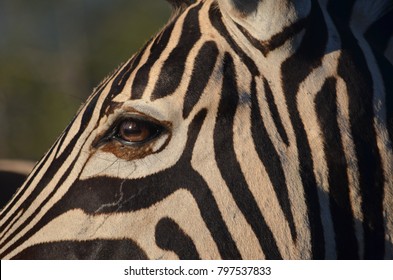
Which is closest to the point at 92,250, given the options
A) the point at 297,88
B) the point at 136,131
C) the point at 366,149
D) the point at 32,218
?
the point at 32,218

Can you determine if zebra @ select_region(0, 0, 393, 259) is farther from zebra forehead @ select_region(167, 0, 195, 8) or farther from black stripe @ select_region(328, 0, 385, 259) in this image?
zebra forehead @ select_region(167, 0, 195, 8)

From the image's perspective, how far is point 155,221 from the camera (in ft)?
9.59

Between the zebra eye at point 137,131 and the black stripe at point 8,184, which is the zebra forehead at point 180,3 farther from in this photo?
the black stripe at point 8,184

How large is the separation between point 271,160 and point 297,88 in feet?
0.89

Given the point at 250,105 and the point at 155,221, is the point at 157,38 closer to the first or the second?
the point at 250,105

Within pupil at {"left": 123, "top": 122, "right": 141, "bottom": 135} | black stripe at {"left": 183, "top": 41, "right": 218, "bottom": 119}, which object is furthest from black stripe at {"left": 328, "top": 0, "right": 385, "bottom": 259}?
pupil at {"left": 123, "top": 122, "right": 141, "bottom": 135}

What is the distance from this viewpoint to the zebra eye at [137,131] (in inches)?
116

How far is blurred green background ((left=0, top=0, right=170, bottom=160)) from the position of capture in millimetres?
16797

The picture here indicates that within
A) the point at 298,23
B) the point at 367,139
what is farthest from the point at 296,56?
the point at 367,139

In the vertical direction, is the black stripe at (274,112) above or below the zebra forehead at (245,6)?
below

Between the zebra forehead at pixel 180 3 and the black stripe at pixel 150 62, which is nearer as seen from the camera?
the black stripe at pixel 150 62

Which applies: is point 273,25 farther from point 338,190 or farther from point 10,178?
point 10,178

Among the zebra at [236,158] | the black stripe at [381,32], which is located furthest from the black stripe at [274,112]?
the black stripe at [381,32]

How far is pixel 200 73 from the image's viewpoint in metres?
3.01
